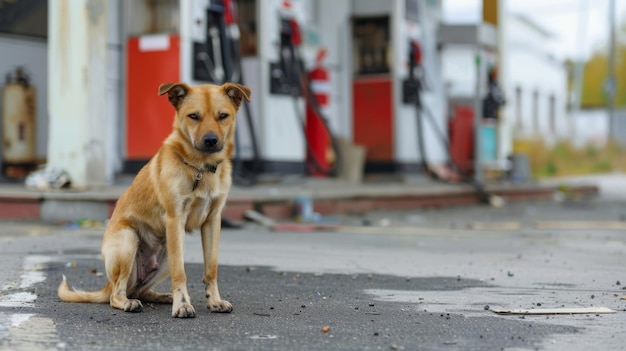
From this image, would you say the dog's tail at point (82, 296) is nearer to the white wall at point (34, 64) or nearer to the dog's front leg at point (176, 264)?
the dog's front leg at point (176, 264)

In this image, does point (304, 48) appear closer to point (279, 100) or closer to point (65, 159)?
point (279, 100)

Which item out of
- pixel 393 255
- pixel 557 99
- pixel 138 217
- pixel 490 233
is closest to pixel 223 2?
pixel 490 233

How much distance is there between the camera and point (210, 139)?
14.9ft

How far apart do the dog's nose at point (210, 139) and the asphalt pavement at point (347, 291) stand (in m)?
0.91

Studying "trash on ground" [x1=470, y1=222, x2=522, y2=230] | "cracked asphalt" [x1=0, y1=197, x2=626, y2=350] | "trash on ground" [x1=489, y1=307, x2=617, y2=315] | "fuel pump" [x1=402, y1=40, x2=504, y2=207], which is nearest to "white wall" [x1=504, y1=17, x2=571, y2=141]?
"fuel pump" [x1=402, y1=40, x2=504, y2=207]

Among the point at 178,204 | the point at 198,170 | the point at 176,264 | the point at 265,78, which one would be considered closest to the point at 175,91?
the point at 198,170

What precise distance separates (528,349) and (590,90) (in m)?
63.1

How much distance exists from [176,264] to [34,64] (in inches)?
320

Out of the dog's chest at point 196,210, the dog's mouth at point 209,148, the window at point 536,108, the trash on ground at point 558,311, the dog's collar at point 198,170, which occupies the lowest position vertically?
the trash on ground at point 558,311

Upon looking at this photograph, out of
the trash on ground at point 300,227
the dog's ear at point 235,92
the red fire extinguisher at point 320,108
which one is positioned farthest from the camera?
the red fire extinguisher at point 320,108

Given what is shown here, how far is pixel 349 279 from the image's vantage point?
609 centimetres

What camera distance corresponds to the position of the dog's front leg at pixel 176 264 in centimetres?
455

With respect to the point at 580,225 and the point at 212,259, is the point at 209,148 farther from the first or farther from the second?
the point at 580,225

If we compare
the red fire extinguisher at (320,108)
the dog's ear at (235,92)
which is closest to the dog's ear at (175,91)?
the dog's ear at (235,92)
